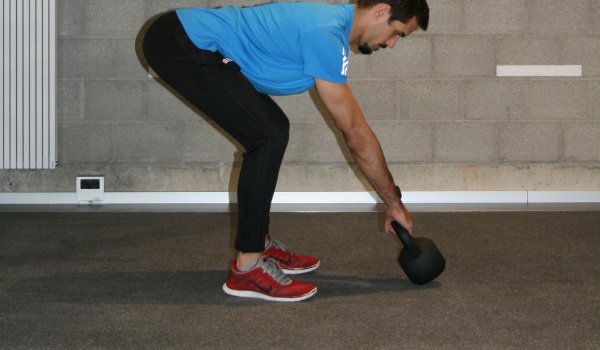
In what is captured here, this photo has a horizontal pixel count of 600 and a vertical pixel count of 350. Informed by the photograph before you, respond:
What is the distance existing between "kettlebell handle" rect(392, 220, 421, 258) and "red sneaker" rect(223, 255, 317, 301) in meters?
0.27

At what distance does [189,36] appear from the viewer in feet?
6.43

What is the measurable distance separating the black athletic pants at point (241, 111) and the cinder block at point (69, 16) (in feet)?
6.91

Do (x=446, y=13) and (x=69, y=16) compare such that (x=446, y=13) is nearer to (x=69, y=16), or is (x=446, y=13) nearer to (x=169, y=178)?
(x=169, y=178)

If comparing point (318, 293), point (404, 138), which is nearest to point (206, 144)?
point (404, 138)

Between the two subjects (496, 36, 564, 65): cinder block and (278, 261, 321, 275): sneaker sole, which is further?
(496, 36, 564, 65): cinder block

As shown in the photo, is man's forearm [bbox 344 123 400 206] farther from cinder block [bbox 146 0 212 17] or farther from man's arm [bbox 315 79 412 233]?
cinder block [bbox 146 0 212 17]

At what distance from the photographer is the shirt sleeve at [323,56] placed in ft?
5.85

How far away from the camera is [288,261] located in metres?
2.29

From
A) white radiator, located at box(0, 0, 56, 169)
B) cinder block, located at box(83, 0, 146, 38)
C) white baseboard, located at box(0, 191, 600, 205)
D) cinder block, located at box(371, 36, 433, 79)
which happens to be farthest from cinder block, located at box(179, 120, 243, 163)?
cinder block, located at box(371, 36, 433, 79)

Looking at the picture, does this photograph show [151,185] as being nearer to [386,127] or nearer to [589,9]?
[386,127]

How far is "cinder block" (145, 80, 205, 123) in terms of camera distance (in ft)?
13.0

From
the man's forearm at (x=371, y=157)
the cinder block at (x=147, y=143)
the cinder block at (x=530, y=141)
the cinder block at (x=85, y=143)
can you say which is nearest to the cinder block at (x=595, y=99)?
the cinder block at (x=530, y=141)

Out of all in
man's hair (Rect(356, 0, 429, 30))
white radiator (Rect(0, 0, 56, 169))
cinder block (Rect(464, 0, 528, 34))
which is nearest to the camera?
man's hair (Rect(356, 0, 429, 30))

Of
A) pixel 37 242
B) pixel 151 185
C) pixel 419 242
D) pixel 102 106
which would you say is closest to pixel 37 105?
pixel 102 106
